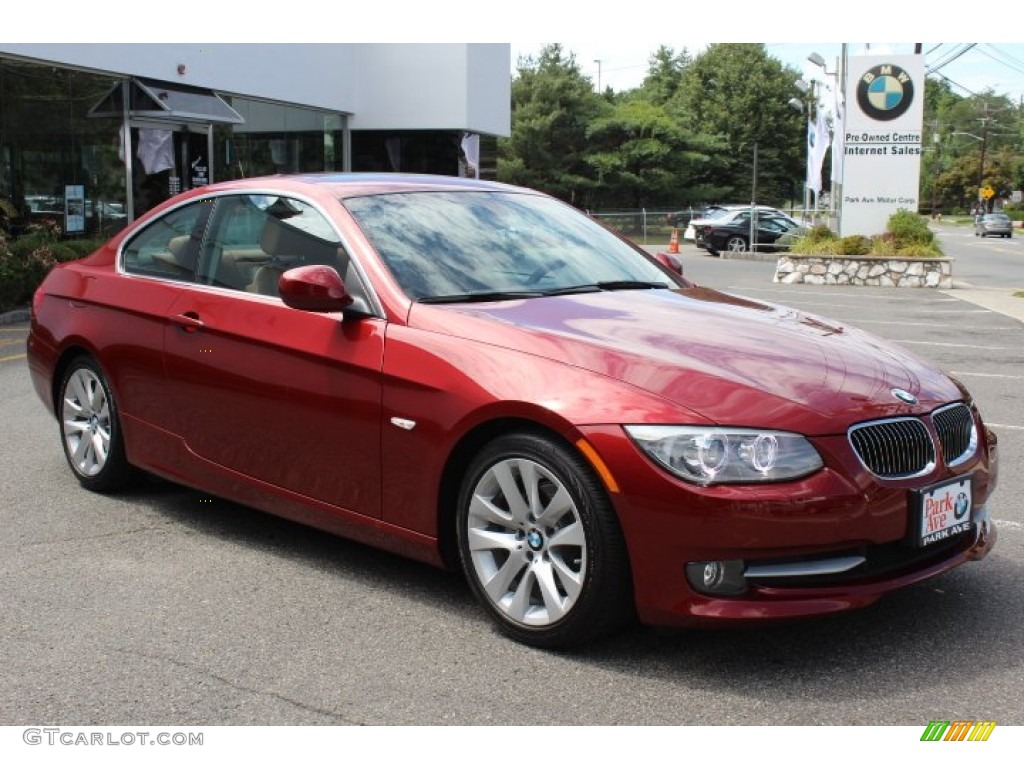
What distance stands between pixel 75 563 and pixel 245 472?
81cm

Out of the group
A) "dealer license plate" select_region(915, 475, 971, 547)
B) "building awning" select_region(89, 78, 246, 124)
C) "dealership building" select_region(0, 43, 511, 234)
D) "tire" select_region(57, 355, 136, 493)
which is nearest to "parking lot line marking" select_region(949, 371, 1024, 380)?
"dealer license plate" select_region(915, 475, 971, 547)

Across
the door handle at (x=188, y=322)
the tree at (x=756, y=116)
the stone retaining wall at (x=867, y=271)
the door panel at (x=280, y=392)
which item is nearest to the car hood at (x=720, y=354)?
the door panel at (x=280, y=392)

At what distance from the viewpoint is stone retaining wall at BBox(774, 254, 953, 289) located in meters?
22.9

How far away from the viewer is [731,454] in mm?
3568

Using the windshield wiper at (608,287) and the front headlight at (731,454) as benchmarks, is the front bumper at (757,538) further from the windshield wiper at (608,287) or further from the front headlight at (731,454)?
the windshield wiper at (608,287)

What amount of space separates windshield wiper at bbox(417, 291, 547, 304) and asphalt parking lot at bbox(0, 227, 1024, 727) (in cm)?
112

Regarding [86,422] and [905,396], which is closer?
[905,396]

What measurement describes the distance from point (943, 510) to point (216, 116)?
Answer: 795 inches

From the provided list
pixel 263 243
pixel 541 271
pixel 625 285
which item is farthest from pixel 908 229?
pixel 263 243

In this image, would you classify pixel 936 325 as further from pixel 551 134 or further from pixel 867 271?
pixel 551 134

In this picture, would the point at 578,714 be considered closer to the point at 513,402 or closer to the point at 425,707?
the point at 425,707

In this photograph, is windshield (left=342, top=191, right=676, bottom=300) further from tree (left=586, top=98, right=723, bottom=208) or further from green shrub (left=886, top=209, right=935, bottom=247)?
tree (left=586, top=98, right=723, bottom=208)

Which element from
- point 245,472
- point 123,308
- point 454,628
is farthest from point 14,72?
point 454,628

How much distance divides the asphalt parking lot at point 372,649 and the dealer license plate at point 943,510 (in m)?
0.40
